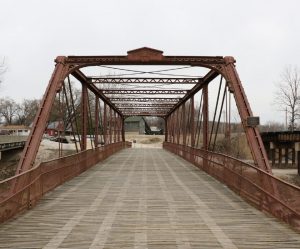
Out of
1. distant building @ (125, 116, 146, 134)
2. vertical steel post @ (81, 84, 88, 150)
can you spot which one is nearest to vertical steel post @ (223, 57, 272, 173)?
vertical steel post @ (81, 84, 88, 150)

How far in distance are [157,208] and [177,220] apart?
1.52m

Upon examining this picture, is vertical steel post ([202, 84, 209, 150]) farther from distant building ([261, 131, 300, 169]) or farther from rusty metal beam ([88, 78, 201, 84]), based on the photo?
distant building ([261, 131, 300, 169])

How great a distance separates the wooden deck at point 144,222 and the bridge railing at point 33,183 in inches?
9.6

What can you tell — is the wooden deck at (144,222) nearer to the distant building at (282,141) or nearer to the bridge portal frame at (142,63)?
the bridge portal frame at (142,63)

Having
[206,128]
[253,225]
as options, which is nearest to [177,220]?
[253,225]

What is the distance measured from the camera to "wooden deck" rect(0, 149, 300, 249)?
7.15m

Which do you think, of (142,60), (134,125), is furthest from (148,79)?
(134,125)

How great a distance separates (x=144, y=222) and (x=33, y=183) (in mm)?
3400

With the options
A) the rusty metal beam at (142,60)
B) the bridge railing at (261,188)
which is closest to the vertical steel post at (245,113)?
the bridge railing at (261,188)

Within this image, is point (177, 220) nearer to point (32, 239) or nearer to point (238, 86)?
point (32, 239)

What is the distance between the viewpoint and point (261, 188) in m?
10.3

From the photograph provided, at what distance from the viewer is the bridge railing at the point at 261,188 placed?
826cm

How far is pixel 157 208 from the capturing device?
10469 mm

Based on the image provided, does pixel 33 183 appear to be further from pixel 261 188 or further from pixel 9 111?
pixel 9 111
